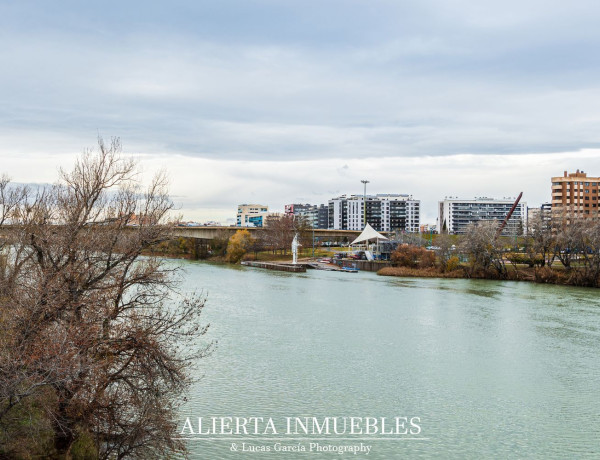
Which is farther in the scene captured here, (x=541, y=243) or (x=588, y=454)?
(x=541, y=243)

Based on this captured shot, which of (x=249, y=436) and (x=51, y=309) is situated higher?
(x=51, y=309)

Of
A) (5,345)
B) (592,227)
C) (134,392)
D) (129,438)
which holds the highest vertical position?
(592,227)

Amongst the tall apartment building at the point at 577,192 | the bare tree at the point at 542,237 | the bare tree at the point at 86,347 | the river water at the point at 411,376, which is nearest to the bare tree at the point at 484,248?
the bare tree at the point at 542,237

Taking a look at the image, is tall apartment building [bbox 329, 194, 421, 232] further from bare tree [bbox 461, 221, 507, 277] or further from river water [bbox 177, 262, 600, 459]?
river water [bbox 177, 262, 600, 459]

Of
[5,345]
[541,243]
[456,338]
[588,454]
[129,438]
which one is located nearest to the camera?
[5,345]

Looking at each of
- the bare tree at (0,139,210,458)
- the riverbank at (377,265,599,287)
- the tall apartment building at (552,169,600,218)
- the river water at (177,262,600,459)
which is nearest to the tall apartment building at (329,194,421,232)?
the tall apartment building at (552,169,600,218)

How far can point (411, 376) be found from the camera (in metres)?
20.0

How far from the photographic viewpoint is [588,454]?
45.7ft

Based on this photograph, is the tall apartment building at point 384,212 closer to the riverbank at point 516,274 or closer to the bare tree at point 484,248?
the riverbank at point 516,274

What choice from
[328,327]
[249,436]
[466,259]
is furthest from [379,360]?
[466,259]

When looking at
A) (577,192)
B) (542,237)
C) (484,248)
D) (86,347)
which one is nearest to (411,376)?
(86,347)

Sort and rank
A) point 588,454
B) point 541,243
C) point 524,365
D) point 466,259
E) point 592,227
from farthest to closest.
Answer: point 466,259 < point 541,243 < point 592,227 < point 524,365 < point 588,454

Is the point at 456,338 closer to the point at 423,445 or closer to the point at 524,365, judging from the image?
the point at 524,365

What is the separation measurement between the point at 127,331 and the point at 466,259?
60.2 meters
